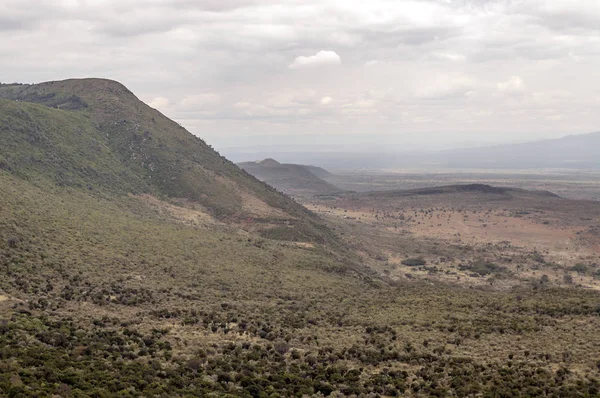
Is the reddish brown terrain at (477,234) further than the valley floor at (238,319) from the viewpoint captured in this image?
Yes

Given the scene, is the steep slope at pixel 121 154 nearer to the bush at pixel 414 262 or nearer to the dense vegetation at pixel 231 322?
the dense vegetation at pixel 231 322

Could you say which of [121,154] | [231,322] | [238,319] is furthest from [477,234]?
[231,322]

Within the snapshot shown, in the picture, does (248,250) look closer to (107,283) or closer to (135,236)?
(135,236)

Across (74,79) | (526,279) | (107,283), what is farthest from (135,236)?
(74,79)

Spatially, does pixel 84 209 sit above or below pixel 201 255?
above

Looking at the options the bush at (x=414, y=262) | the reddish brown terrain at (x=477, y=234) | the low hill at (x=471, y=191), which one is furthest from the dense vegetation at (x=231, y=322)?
the low hill at (x=471, y=191)

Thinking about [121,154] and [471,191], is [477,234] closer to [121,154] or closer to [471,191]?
[471,191]
